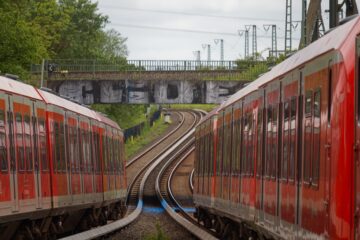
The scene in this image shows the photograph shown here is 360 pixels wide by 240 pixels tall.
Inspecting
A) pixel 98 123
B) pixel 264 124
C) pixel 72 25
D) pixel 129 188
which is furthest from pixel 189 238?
pixel 72 25

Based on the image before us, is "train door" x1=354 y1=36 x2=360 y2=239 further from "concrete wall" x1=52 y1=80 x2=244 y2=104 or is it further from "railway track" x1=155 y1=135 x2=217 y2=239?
"concrete wall" x1=52 y1=80 x2=244 y2=104

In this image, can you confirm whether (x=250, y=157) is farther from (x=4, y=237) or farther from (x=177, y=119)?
(x=177, y=119)

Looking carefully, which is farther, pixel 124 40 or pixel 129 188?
pixel 124 40

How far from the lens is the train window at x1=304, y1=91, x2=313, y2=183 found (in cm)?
1015

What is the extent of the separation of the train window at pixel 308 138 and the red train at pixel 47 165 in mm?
6245

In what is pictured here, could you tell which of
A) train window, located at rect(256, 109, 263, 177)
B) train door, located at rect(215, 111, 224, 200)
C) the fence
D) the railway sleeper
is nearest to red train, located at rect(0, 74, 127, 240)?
the railway sleeper

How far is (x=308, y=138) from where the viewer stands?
403 inches

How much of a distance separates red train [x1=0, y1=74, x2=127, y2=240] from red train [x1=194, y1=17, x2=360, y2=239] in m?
3.67

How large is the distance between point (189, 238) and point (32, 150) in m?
8.28

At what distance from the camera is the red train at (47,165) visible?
16239mm

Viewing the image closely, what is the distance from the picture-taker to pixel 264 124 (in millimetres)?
14672

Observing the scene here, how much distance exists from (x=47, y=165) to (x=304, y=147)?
402 inches

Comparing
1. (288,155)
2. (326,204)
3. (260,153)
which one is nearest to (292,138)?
(288,155)

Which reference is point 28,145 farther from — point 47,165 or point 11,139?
point 47,165
